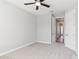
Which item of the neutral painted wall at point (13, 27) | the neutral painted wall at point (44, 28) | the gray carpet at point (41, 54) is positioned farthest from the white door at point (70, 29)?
the neutral painted wall at point (13, 27)

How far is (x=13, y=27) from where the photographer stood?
437 cm

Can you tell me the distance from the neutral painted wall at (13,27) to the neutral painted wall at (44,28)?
3.46 ft

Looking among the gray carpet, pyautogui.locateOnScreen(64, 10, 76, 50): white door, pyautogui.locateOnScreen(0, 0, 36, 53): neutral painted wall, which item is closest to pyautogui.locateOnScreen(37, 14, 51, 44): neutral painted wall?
pyautogui.locateOnScreen(0, 0, 36, 53): neutral painted wall

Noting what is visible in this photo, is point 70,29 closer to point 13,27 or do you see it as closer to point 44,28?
point 44,28

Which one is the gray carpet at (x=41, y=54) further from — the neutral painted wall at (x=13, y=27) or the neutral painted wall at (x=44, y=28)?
the neutral painted wall at (x=44, y=28)

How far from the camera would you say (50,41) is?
6289 millimetres

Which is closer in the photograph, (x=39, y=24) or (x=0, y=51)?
(x=0, y=51)

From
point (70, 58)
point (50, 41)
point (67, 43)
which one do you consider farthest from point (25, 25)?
point (70, 58)

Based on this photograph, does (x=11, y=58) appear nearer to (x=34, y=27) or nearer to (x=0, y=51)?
(x=0, y=51)

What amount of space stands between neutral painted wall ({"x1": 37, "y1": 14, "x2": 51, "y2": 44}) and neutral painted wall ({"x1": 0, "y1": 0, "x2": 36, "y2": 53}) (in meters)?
1.05

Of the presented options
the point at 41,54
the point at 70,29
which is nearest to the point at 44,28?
the point at 70,29

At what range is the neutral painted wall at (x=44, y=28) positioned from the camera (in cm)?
637

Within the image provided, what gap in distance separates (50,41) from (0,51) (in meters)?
3.90

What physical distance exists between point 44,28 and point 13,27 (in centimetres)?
299
